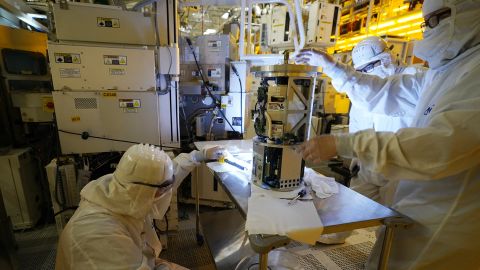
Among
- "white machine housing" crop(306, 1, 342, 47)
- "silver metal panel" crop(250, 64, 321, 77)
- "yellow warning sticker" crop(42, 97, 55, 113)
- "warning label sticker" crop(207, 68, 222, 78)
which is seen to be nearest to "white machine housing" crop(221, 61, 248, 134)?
"warning label sticker" crop(207, 68, 222, 78)

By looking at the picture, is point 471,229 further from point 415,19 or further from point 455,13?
point 415,19

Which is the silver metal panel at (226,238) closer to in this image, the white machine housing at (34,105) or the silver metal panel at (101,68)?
the silver metal panel at (101,68)

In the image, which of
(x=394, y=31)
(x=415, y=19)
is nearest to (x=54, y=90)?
(x=415, y=19)

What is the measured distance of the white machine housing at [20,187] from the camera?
6.86 feet

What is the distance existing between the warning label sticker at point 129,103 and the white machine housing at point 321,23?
187cm

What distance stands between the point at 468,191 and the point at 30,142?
11.6ft

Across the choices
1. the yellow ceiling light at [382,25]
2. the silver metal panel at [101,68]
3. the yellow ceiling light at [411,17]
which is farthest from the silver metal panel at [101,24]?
the yellow ceiling light at [382,25]

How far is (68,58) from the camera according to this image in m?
1.88

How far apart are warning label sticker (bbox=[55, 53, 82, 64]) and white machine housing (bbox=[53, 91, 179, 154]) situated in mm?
254

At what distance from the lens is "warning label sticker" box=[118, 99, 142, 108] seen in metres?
2.06

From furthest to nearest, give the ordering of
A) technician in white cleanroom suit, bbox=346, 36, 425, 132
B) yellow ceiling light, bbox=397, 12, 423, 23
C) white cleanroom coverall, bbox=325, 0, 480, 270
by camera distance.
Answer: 1. yellow ceiling light, bbox=397, 12, 423, 23
2. technician in white cleanroom suit, bbox=346, 36, 425, 132
3. white cleanroom coverall, bbox=325, 0, 480, 270

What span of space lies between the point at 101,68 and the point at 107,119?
1.48ft

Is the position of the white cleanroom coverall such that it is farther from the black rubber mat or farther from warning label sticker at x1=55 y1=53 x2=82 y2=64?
warning label sticker at x1=55 y1=53 x2=82 y2=64

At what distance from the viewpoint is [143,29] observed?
6.75 ft
